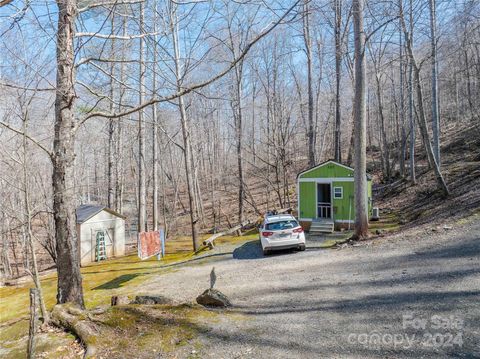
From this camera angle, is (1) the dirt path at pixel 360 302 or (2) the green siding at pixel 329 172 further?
(2) the green siding at pixel 329 172

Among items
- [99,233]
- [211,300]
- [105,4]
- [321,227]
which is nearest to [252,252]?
[321,227]

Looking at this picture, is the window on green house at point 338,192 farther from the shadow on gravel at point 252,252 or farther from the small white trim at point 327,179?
the shadow on gravel at point 252,252

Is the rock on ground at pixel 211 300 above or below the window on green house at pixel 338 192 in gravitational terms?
below

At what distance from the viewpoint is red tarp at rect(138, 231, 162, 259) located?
1311 centimetres

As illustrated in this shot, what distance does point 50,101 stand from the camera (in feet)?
18.9

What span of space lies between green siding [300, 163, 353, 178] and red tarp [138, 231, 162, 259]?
769 centimetres

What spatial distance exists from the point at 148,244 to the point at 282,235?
613 cm

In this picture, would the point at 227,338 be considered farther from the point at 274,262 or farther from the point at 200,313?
the point at 274,262

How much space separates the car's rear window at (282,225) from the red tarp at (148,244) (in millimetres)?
5294

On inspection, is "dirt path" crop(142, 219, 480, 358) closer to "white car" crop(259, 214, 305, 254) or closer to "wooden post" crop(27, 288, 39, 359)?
"white car" crop(259, 214, 305, 254)

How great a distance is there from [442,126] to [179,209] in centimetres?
3236

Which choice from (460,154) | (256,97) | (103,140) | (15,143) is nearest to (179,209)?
(103,140)

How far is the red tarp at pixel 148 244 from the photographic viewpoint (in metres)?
13.1

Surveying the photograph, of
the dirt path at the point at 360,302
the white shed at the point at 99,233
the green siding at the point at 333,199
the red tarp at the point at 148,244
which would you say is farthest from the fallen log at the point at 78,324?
the white shed at the point at 99,233
